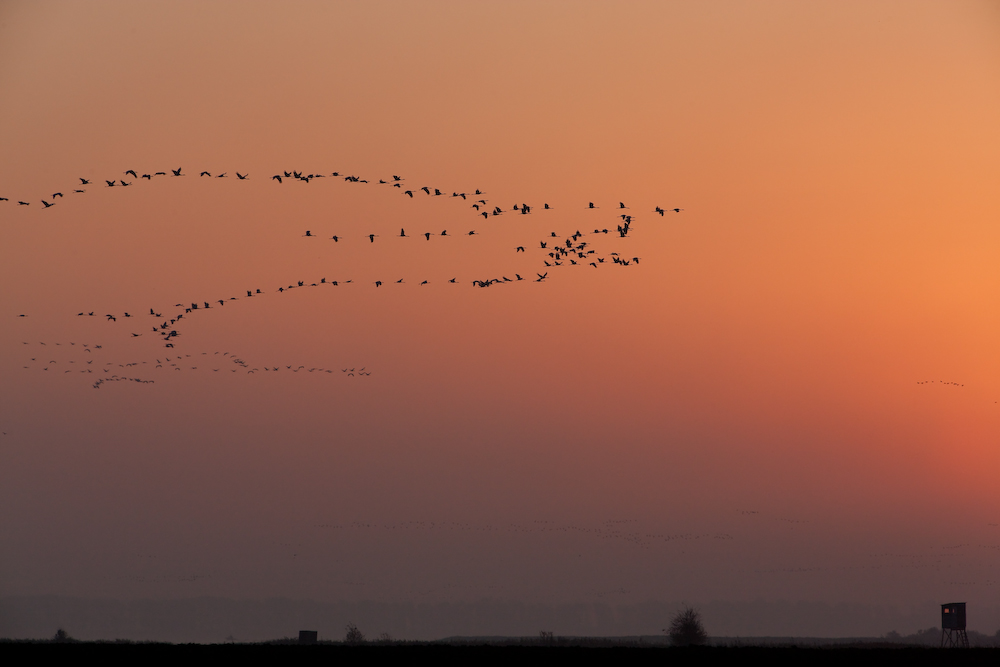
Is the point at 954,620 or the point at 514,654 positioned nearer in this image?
the point at 514,654

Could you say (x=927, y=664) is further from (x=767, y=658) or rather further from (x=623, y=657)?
(x=623, y=657)

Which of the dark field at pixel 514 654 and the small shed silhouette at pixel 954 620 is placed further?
the small shed silhouette at pixel 954 620

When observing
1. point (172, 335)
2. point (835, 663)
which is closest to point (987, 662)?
point (835, 663)

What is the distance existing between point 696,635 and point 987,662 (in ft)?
164

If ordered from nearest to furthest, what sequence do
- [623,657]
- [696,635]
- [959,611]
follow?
[623,657]
[959,611]
[696,635]

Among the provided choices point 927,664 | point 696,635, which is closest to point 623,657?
point 927,664

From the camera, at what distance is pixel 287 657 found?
40.2 metres

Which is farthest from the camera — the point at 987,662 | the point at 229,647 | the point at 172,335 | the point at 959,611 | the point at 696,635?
the point at 696,635

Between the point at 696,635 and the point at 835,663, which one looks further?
the point at 696,635

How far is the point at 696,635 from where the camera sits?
283 ft

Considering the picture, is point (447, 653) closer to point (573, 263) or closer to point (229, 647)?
point (229, 647)

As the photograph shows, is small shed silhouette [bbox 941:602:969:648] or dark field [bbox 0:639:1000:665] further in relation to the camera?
small shed silhouette [bbox 941:602:969:648]

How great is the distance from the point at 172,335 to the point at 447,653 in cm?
2415

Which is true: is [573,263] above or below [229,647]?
above
